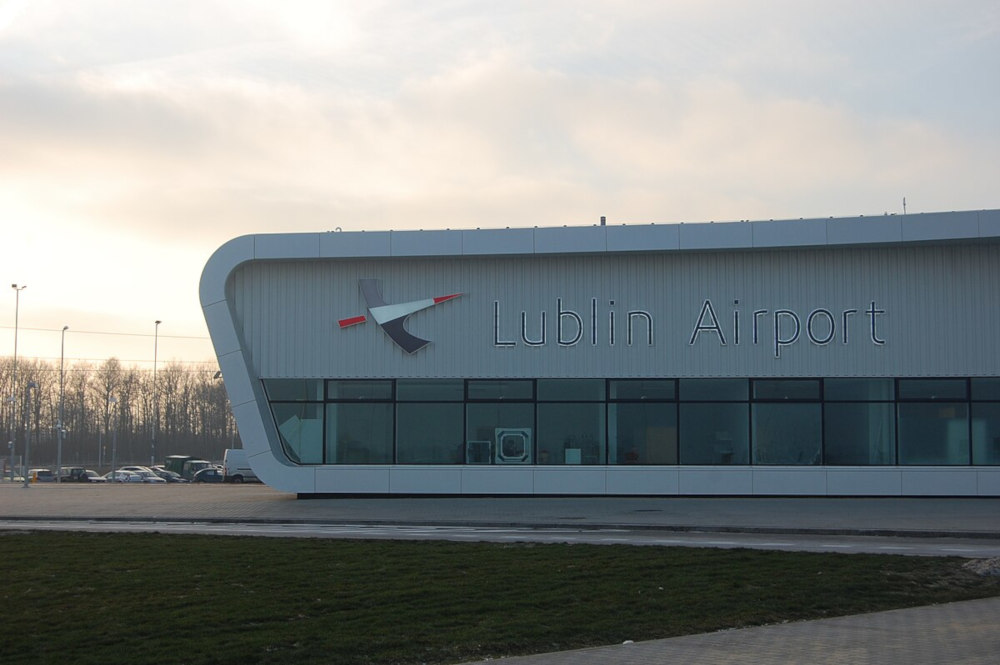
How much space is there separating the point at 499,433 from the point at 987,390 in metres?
13.9

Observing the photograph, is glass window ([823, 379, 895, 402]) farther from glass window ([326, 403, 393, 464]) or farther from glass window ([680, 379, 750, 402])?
glass window ([326, 403, 393, 464])

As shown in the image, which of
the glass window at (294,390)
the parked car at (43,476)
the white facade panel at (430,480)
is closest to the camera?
the white facade panel at (430,480)

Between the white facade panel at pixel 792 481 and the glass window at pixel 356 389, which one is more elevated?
the glass window at pixel 356 389

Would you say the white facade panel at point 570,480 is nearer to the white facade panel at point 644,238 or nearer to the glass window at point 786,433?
the glass window at point 786,433

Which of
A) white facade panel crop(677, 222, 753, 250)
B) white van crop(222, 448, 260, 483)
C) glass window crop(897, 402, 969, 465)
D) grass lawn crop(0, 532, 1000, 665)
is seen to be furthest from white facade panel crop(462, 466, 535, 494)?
white van crop(222, 448, 260, 483)

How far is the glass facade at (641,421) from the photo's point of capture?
103 feet

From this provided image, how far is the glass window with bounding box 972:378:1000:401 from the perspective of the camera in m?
31.2

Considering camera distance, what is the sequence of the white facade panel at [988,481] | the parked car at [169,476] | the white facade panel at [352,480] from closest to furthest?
the white facade panel at [988,481], the white facade panel at [352,480], the parked car at [169,476]

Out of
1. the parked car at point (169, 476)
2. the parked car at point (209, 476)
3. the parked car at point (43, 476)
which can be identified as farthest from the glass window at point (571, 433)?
the parked car at point (43, 476)

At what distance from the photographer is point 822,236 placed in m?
31.0

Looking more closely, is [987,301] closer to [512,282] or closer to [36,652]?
[512,282]

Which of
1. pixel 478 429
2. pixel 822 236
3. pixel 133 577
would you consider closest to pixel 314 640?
pixel 133 577

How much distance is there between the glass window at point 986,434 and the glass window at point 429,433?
47.7 ft

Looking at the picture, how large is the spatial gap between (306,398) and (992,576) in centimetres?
2178
